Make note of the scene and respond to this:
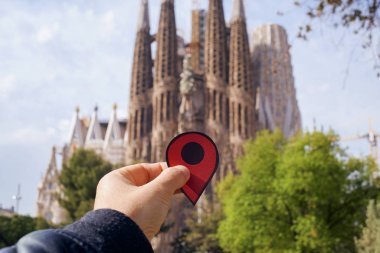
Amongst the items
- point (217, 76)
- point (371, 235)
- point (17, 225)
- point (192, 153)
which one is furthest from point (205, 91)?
point (192, 153)

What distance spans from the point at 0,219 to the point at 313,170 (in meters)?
18.5

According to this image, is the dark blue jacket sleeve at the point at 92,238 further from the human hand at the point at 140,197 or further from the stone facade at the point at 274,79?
the stone facade at the point at 274,79

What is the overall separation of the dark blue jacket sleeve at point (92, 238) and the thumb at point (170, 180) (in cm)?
30

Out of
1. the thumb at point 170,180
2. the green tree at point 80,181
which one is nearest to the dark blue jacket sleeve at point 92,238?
the thumb at point 170,180

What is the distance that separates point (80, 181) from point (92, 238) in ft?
91.8

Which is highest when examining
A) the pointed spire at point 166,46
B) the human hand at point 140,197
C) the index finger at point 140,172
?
the pointed spire at point 166,46

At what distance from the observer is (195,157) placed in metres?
1.72

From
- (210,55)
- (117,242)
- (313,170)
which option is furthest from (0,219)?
(117,242)

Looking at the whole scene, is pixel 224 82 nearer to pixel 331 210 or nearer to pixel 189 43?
pixel 189 43

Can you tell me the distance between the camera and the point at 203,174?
5.67 feet

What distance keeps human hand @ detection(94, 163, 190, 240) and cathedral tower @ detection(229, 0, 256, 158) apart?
37.8 m

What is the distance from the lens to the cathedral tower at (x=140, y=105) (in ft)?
138

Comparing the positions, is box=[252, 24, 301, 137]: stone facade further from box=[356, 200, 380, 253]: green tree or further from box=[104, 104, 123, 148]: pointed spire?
box=[356, 200, 380, 253]: green tree

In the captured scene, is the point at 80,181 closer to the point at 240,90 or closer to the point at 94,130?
the point at 240,90
